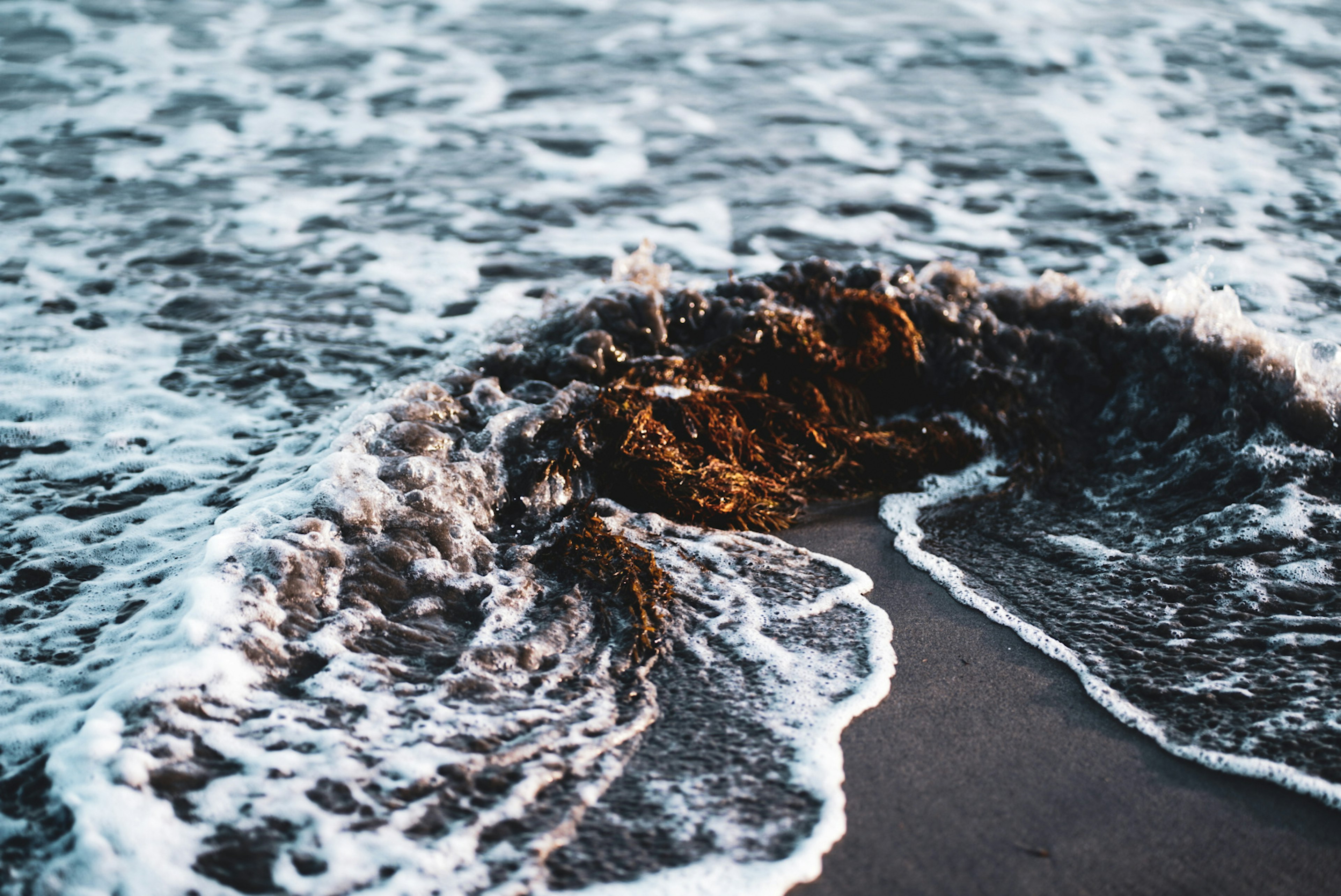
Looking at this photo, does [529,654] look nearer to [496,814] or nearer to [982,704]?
[496,814]

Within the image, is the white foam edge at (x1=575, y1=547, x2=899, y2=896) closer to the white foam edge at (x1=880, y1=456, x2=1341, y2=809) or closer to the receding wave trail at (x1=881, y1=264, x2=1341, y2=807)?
the white foam edge at (x1=880, y1=456, x2=1341, y2=809)

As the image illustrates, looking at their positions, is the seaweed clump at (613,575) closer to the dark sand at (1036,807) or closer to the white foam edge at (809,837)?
the white foam edge at (809,837)

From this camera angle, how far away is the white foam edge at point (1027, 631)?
229 centimetres

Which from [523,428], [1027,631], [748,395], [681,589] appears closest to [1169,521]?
[1027,631]

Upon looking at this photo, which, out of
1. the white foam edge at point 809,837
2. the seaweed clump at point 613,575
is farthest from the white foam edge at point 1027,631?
the seaweed clump at point 613,575

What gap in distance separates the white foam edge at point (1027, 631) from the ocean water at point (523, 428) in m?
0.02

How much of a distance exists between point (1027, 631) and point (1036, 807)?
74cm

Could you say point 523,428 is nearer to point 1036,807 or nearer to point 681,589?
point 681,589

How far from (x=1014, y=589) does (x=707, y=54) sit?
7.11 m

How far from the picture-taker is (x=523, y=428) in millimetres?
3646

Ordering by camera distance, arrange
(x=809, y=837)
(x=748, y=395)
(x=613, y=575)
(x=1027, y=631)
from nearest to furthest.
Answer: (x=809, y=837) < (x=1027, y=631) < (x=613, y=575) < (x=748, y=395)

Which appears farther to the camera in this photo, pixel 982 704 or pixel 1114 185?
pixel 1114 185

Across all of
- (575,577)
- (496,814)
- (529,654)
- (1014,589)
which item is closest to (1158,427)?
(1014,589)

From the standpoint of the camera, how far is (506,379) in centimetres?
402
